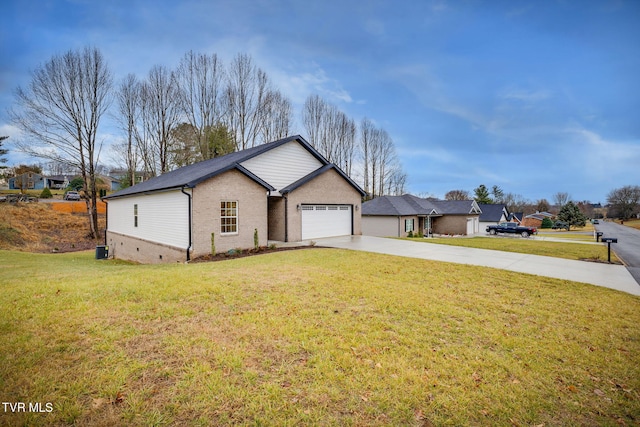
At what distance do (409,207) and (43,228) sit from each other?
37351 mm

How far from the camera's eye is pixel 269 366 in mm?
3559

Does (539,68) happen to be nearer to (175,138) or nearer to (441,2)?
(441,2)

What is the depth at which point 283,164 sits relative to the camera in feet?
56.2

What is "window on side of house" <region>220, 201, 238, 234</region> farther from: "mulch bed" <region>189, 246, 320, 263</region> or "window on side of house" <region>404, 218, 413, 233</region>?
"window on side of house" <region>404, 218, 413, 233</region>

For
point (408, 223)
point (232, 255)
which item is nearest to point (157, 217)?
point (232, 255)

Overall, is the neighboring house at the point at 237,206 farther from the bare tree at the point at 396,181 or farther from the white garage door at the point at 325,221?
the bare tree at the point at 396,181

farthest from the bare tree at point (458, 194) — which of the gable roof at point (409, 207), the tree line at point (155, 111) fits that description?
the tree line at point (155, 111)

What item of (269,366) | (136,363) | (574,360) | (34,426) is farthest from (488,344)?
(34,426)

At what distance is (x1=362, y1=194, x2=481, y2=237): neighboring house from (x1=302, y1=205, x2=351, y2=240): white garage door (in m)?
12.8

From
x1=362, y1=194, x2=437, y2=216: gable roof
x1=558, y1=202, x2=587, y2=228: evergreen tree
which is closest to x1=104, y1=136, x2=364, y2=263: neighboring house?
x1=362, y1=194, x2=437, y2=216: gable roof

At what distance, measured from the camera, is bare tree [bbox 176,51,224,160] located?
84.8 feet

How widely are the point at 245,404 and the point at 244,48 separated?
2892 cm

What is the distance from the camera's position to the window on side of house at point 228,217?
13039 millimetres

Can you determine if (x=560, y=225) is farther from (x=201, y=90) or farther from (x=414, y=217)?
(x=201, y=90)
